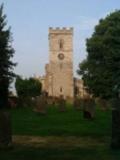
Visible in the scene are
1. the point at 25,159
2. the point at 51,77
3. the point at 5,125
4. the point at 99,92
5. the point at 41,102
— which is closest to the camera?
the point at 25,159

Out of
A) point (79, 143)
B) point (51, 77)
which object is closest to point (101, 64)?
point (79, 143)

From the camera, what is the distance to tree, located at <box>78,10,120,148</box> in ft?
167

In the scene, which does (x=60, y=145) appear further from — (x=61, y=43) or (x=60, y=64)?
(x=61, y=43)

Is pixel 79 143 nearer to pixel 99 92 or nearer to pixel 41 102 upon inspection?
pixel 41 102

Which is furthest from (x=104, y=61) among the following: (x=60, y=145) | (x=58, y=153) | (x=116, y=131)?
(x=58, y=153)

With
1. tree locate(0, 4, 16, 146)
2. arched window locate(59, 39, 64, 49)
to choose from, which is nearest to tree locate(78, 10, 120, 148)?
tree locate(0, 4, 16, 146)

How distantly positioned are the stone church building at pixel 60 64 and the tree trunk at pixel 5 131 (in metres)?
103

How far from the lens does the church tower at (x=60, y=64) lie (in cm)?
11631

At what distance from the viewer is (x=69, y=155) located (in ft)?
36.8

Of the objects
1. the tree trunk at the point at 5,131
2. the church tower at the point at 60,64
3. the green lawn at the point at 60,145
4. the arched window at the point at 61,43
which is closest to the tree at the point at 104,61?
the green lawn at the point at 60,145

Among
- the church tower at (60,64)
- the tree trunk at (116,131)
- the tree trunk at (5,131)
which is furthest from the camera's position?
the church tower at (60,64)

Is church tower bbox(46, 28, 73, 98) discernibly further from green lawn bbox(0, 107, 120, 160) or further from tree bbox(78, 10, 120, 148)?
green lawn bbox(0, 107, 120, 160)

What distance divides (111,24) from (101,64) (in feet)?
15.3

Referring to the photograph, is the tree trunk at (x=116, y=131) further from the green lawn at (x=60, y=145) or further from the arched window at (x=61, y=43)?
the arched window at (x=61, y=43)
